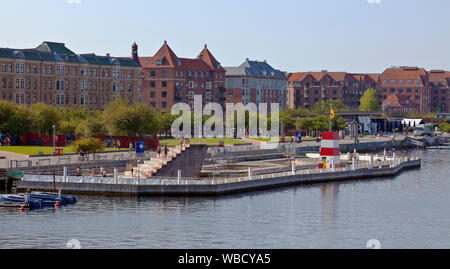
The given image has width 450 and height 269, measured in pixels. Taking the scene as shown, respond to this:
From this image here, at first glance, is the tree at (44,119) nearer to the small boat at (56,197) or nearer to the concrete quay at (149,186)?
the concrete quay at (149,186)

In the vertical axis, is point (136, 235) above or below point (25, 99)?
below

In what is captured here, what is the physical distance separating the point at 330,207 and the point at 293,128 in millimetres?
108949

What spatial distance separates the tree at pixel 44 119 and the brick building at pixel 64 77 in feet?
97.4

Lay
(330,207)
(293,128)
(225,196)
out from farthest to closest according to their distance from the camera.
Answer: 1. (293,128)
2. (225,196)
3. (330,207)

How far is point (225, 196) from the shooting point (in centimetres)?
7506

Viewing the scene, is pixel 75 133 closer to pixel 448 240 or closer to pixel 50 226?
pixel 50 226

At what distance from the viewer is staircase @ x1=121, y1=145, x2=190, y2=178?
261 ft

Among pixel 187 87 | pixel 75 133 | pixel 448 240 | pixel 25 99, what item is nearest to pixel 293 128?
pixel 187 87

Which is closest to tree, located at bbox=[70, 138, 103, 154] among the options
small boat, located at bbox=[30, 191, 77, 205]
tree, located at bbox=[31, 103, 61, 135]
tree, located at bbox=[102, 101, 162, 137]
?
small boat, located at bbox=[30, 191, 77, 205]

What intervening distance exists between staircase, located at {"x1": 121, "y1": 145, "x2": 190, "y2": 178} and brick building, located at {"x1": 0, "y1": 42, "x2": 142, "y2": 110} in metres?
60.4

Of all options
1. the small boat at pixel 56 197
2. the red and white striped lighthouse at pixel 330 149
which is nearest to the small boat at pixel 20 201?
the small boat at pixel 56 197

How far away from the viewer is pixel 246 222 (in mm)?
61469

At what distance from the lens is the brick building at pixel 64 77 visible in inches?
5851

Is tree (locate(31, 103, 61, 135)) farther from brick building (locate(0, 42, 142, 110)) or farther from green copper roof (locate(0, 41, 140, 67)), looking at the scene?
green copper roof (locate(0, 41, 140, 67))
